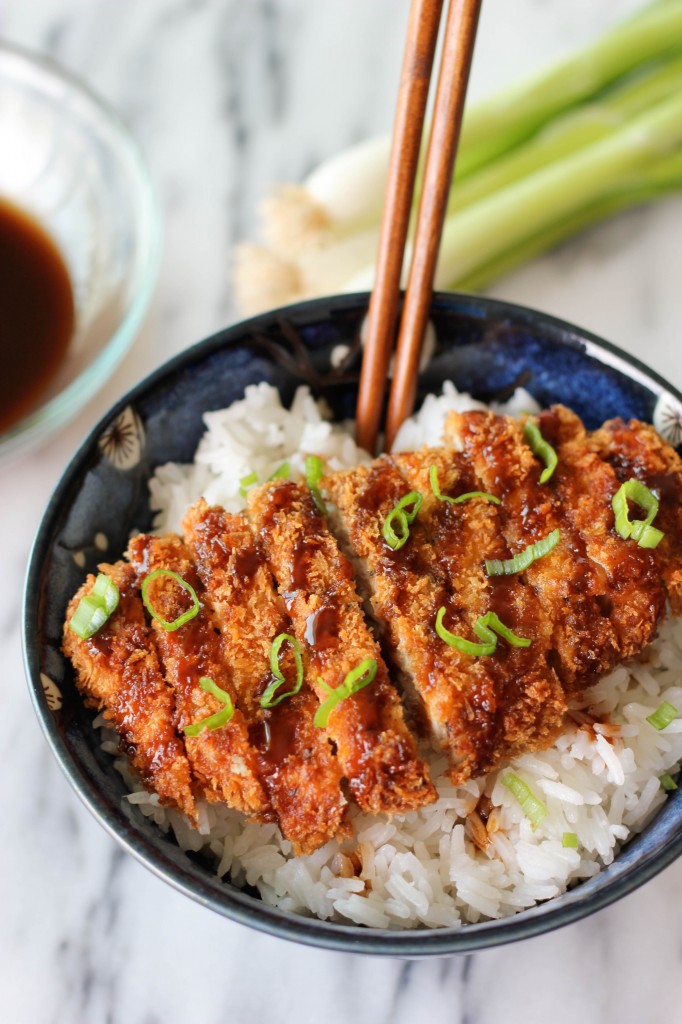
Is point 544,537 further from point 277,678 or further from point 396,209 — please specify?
point 396,209

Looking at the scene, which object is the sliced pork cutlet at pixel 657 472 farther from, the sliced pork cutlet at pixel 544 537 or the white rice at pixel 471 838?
the white rice at pixel 471 838

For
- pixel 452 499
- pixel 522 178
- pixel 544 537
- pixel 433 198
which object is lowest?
pixel 544 537

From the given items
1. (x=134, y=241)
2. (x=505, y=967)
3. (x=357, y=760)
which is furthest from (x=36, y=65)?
(x=505, y=967)

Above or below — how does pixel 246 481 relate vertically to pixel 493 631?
above

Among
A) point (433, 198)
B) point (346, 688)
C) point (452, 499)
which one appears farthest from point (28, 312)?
point (346, 688)

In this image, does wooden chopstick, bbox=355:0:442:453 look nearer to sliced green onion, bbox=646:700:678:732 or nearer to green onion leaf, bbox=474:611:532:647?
green onion leaf, bbox=474:611:532:647
